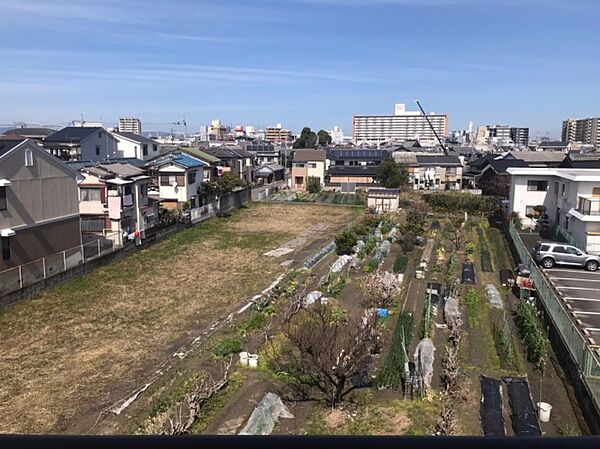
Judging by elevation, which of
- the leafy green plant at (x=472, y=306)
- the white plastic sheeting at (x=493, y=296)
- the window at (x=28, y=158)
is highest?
the window at (x=28, y=158)

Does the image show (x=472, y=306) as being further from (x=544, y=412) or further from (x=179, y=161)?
(x=179, y=161)

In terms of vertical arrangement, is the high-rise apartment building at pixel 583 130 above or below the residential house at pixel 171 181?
above

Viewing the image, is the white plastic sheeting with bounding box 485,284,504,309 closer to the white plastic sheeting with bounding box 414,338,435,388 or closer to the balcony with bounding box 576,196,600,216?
→ the white plastic sheeting with bounding box 414,338,435,388

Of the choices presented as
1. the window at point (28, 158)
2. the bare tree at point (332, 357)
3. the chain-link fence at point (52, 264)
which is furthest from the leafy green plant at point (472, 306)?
the window at point (28, 158)

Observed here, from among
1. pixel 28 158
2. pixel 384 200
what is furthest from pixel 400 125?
pixel 28 158

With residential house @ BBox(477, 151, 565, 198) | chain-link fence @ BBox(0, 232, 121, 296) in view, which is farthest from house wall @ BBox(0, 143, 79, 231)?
residential house @ BBox(477, 151, 565, 198)

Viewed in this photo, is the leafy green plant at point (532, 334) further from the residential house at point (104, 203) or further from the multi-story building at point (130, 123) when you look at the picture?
the multi-story building at point (130, 123)
